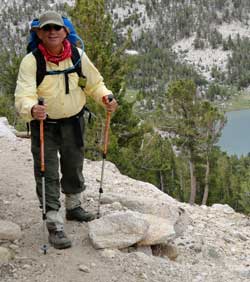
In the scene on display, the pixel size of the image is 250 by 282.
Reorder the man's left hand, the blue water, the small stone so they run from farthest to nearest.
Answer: the blue water → the man's left hand → the small stone

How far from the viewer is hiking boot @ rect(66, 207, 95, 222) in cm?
557

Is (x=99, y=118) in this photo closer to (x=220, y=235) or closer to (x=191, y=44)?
(x=220, y=235)

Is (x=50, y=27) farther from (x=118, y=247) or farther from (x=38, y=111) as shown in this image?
(x=118, y=247)

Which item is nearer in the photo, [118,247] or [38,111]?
[38,111]

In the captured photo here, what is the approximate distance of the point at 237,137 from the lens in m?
87.9

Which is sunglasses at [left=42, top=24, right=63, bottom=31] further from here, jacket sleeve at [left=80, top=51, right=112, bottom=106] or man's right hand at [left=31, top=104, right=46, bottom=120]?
man's right hand at [left=31, top=104, right=46, bottom=120]

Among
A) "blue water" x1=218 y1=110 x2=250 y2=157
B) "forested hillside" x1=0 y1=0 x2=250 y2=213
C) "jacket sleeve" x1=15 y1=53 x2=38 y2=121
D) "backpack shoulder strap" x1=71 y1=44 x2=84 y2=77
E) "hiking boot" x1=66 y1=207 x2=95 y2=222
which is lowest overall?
"blue water" x1=218 y1=110 x2=250 y2=157

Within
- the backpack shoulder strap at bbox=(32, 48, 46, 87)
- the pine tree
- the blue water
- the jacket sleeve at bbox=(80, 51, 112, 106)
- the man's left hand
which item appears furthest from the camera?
the blue water

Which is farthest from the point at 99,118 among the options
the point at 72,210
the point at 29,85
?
the point at 29,85

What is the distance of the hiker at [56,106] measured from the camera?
4.46 meters

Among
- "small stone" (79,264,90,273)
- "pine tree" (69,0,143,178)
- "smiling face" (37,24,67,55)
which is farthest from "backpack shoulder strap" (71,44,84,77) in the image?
"pine tree" (69,0,143,178)

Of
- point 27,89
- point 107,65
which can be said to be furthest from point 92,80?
point 107,65

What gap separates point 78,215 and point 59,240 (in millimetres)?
693

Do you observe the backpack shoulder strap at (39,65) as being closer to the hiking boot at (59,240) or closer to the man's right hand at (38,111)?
the man's right hand at (38,111)
